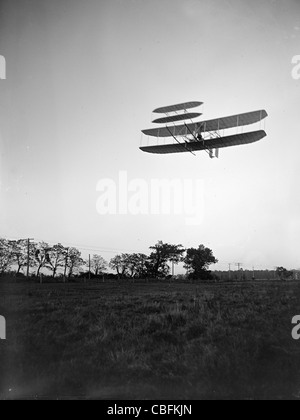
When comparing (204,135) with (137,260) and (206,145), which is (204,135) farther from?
(137,260)

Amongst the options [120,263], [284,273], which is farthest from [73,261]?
[284,273]

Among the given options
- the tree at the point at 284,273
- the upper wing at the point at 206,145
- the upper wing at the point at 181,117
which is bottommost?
the tree at the point at 284,273

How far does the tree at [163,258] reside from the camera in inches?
2229

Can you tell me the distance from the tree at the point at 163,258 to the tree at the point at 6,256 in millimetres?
23391

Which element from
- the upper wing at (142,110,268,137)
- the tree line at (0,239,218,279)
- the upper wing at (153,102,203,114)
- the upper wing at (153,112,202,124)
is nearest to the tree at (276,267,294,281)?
the tree line at (0,239,218,279)

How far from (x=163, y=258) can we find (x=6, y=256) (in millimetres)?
27041

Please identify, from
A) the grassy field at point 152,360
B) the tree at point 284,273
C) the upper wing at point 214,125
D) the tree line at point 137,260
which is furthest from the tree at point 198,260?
the grassy field at point 152,360

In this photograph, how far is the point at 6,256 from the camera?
46.2 metres

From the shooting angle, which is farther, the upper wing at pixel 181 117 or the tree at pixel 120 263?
the tree at pixel 120 263

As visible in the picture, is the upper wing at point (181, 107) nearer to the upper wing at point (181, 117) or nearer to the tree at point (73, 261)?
the upper wing at point (181, 117)

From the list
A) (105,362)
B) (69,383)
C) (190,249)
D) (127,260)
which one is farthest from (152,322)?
(127,260)

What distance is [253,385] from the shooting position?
428 centimetres

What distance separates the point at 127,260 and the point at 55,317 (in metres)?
58.2
